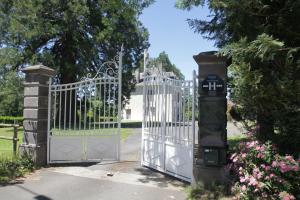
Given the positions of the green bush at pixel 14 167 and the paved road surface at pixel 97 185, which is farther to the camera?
the green bush at pixel 14 167

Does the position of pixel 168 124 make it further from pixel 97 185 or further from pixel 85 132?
pixel 85 132

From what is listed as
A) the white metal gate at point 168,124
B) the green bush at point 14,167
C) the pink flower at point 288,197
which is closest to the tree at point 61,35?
the white metal gate at point 168,124

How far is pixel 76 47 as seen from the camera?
89.7ft

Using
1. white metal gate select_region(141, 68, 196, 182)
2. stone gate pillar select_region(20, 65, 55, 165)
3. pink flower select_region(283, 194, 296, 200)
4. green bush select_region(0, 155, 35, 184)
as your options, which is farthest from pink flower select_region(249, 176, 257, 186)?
stone gate pillar select_region(20, 65, 55, 165)

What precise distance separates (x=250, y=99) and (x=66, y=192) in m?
4.18

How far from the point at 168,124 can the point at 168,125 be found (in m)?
0.04

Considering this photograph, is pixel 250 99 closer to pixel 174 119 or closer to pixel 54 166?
pixel 174 119

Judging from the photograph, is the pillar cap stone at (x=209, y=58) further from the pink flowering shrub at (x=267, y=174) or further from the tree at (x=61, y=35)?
the tree at (x=61, y=35)

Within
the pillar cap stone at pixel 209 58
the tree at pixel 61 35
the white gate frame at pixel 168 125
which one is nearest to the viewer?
the pillar cap stone at pixel 209 58

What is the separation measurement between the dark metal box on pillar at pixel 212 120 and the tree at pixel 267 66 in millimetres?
355

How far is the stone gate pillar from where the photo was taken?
9508 mm

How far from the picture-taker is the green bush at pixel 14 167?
835 centimetres

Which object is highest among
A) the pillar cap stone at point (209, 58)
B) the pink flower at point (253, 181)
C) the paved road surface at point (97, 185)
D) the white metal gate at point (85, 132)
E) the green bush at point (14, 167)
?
the pillar cap stone at point (209, 58)

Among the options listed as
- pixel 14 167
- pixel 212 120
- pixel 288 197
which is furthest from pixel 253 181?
pixel 14 167
